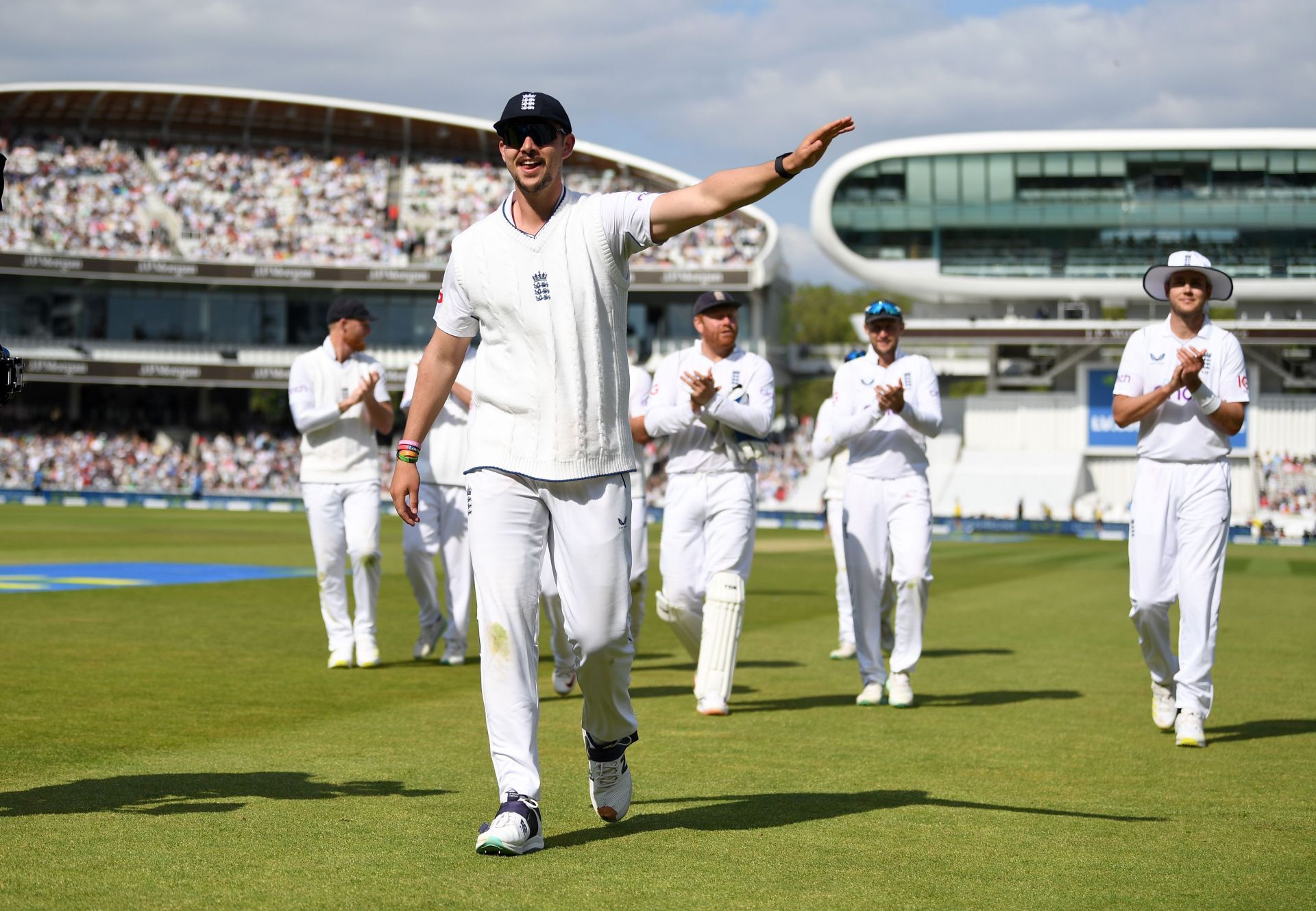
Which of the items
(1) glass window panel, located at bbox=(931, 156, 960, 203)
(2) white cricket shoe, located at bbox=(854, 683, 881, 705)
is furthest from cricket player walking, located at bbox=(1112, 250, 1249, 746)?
(1) glass window panel, located at bbox=(931, 156, 960, 203)

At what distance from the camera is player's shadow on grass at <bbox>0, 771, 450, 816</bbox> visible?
5.76m

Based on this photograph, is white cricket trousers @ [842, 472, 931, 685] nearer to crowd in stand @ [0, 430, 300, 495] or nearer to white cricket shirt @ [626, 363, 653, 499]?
white cricket shirt @ [626, 363, 653, 499]

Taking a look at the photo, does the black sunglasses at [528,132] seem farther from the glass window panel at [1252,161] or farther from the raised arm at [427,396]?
the glass window panel at [1252,161]

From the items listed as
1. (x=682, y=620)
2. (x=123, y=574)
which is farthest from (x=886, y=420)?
(x=123, y=574)

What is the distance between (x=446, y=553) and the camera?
11625 millimetres

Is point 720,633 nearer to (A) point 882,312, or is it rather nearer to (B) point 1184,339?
(A) point 882,312

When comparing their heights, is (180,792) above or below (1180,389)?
below

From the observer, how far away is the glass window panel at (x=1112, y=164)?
66.4m

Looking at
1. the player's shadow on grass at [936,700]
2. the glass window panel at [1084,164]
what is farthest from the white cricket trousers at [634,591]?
the glass window panel at [1084,164]

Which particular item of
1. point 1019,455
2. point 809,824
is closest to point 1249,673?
point 809,824

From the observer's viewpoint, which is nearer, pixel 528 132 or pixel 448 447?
pixel 528 132

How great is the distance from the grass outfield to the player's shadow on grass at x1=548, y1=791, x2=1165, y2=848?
0.02m

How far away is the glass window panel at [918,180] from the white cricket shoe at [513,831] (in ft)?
213

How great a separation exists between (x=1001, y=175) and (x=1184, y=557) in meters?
61.6
